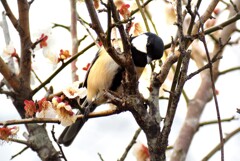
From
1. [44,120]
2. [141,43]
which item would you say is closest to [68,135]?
[141,43]

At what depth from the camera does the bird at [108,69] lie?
8.84 ft

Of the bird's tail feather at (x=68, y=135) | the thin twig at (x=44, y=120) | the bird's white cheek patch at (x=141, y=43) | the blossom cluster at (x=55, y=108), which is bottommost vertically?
the thin twig at (x=44, y=120)

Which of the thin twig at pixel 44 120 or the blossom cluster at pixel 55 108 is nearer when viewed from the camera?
the thin twig at pixel 44 120

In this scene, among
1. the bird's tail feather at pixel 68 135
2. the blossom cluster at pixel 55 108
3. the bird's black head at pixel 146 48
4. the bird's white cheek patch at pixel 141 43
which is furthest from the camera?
the bird's tail feather at pixel 68 135

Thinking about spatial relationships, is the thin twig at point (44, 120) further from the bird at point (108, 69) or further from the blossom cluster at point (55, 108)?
the bird at point (108, 69)

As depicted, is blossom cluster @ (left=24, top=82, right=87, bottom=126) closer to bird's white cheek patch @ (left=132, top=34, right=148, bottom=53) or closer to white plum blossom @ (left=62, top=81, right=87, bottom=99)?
white plum blossom @ (left=62, top=81, right=87, bottom=99)

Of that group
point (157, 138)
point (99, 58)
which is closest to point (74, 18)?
point (99, 58)

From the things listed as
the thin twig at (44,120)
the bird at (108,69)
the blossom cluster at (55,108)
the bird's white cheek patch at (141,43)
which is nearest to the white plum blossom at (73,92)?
the blossom cluster at (55,108)

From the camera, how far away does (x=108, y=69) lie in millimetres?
2754

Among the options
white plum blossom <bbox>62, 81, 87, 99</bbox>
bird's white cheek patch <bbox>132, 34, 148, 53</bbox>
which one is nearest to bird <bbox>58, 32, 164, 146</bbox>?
bird's white cheek patch <bbox>132, 34, 148, 53</bbox>

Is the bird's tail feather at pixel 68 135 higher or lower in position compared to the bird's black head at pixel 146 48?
lower

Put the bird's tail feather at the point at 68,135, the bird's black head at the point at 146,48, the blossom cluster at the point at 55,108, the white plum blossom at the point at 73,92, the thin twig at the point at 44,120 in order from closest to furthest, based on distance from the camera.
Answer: the thin twig at the point at 44,120 < the blossom cluster at the point at 55,108 < the white plum blossom at the point at 73,92 < the bird's black head at the point at 146,48 < the bird's tail feather at the point at 68,135

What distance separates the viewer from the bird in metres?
2.69

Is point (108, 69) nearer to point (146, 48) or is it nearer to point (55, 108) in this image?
point (146, 48)
